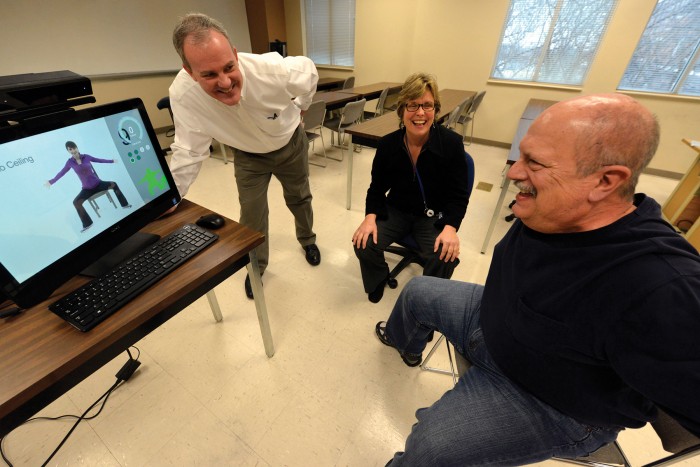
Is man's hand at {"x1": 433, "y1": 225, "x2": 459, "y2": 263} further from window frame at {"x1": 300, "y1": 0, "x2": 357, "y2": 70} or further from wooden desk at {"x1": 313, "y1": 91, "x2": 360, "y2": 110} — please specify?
window frame at {"x1": 300, "y1": 0, "x2": 357, "y2": 70}

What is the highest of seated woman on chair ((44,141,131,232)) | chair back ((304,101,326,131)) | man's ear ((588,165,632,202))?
man's ear ((588,165,632,202))

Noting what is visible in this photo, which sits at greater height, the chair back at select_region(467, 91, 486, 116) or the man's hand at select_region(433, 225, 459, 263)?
the chair back at select_region(467, 91, 486, 116)

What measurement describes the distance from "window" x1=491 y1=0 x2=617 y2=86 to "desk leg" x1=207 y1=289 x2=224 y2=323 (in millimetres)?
4789

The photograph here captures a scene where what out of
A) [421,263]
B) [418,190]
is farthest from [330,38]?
[421,263]

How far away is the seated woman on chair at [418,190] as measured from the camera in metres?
1.37

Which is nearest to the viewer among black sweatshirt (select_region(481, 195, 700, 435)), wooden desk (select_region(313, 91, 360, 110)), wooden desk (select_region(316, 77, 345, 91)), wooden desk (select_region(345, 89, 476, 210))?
black sweatshirt (select_region(481, 195, 700, 435))

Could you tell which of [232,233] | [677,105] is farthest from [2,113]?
[677,105]

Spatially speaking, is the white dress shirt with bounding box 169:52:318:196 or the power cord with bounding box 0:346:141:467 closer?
the power cord with bounding box 0:346:141:467

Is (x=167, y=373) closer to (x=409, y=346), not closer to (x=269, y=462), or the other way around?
(x=269, y=462)

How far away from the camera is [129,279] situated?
83cm

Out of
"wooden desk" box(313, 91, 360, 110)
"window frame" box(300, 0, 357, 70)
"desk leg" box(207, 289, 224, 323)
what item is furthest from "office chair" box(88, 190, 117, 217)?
"window frame" box(300, 0, 357, 70)

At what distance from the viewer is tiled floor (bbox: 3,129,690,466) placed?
1121 millimetres

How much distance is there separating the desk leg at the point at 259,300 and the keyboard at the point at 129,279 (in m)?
0.18

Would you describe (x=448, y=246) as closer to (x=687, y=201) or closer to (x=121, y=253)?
(x=121, y=253)
